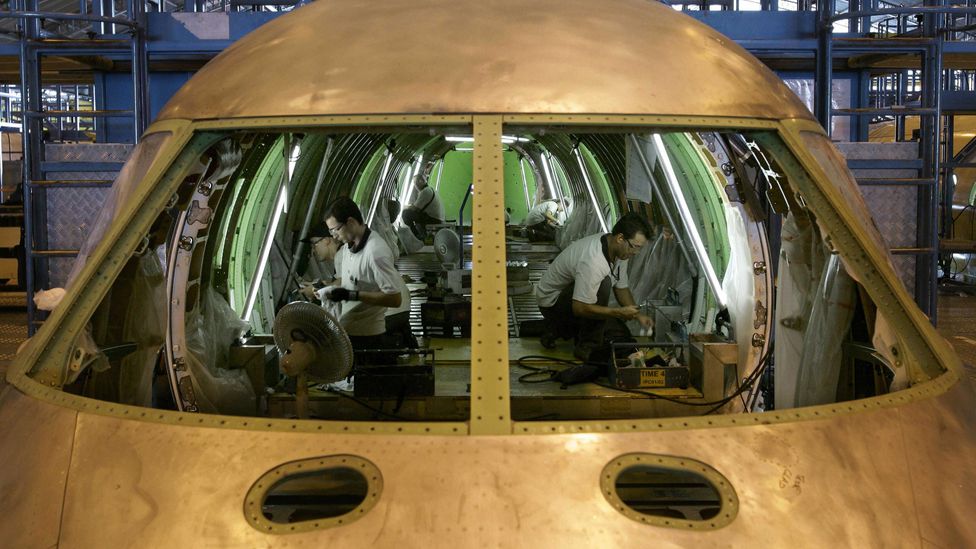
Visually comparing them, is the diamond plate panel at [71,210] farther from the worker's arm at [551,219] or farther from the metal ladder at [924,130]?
the worker's arm at [551,219]

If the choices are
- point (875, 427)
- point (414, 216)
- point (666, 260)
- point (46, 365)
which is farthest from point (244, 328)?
point (414, 216)

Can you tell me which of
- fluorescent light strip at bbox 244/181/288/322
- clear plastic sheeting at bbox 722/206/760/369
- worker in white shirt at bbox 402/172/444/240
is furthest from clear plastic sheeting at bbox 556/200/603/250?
clear plastic sheeting at bbox 722/206/760/369

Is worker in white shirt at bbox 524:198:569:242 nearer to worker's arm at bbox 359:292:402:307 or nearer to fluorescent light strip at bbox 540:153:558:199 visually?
fluorescent light strip at bbox 540:153:558:199

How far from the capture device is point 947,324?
42.3 ft

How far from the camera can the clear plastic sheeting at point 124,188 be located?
346 centimetres

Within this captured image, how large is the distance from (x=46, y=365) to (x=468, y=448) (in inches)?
61.4

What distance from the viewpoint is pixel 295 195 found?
33.6 feet

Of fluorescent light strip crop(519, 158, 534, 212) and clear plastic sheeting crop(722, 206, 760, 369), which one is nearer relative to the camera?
clear plastic sheeting crop(722, 206, 760, 369)

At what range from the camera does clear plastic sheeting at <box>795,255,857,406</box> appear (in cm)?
380

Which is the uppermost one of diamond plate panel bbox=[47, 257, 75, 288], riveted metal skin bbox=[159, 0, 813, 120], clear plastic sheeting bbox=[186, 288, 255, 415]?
riveted metal skin bbox=[159, 0, 813, 120]

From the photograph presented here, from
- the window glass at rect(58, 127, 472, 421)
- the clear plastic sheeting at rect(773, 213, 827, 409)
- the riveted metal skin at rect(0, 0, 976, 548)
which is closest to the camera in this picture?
the riveted metal skin at rect(0, 0, 976, 548)

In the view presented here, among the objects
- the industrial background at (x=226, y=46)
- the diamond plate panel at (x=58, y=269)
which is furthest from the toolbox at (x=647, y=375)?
the diamond plate panel at (x=58, y=269)

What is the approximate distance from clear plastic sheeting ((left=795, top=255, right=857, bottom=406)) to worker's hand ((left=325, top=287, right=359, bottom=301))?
317 centimetres

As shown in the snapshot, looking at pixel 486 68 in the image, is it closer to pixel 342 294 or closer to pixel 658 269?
pixel 342 294
